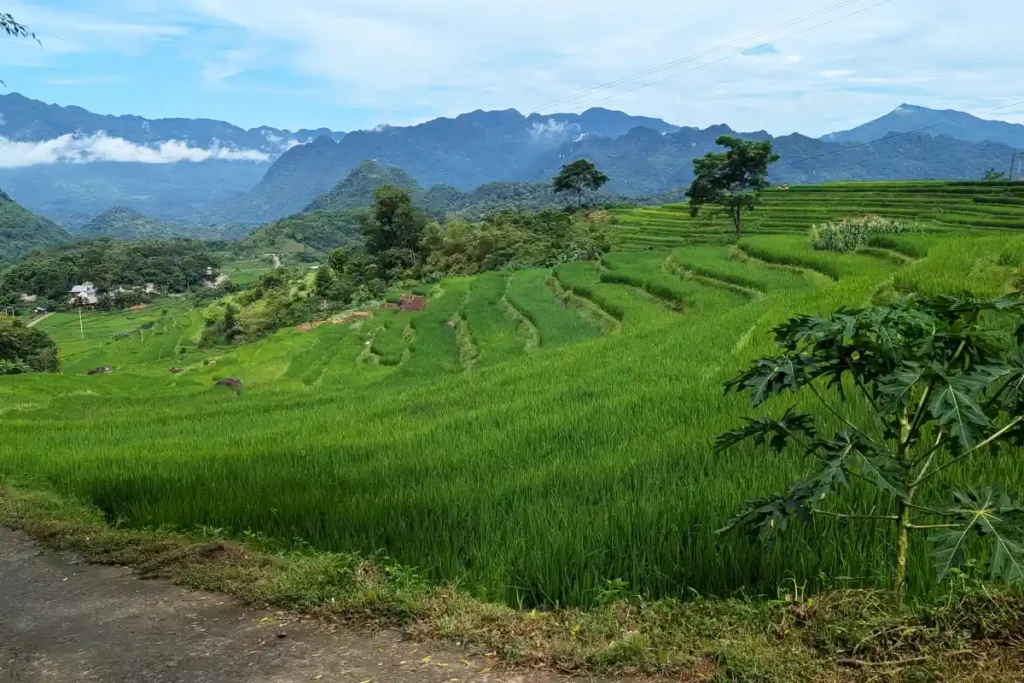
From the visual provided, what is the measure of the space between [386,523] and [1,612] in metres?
2.06

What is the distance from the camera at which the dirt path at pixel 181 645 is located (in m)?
2.73

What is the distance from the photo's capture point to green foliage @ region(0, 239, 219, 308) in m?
89.4

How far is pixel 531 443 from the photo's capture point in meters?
6.69

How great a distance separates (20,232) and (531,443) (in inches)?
7283

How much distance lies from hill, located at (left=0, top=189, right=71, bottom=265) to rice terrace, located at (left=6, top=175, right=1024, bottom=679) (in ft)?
492

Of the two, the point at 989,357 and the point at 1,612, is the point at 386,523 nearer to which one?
the point at 1,612

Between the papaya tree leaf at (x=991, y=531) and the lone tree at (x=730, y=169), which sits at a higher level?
the lone tree at (x=730, y=169)

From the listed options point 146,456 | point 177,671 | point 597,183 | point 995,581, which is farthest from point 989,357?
point 597,183

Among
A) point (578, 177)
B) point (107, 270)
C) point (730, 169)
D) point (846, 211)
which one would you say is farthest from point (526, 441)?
point (107, 270)

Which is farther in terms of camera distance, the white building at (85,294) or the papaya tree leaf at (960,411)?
the white building at (85,294)

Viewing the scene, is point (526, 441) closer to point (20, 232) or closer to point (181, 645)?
point (181, 645)

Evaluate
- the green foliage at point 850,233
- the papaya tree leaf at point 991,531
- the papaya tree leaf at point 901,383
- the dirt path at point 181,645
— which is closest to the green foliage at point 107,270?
the green foliage at point 850,233

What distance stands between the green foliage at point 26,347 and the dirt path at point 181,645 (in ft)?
151

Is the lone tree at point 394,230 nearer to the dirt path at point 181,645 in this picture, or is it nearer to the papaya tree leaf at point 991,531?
the dirt path at point 181,645
